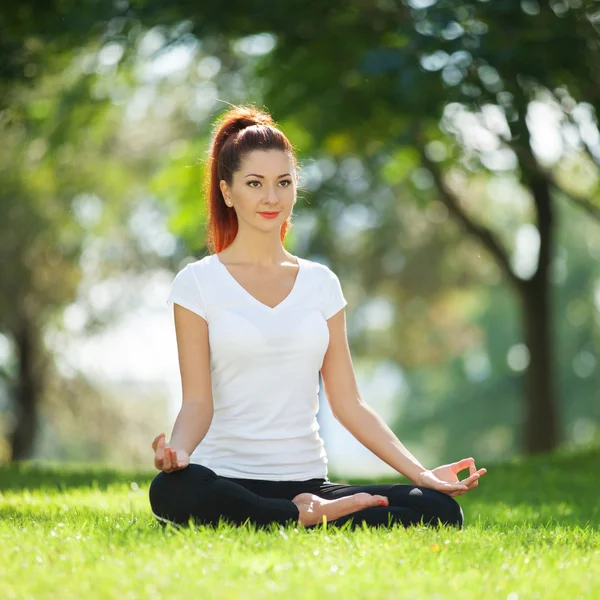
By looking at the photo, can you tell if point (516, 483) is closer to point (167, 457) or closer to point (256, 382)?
point (256, 382)

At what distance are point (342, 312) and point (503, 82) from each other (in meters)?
4.35

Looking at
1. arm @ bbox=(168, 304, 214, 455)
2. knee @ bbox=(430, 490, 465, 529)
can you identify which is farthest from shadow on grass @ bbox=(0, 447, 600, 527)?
arm @ bbox=(168, 304, 214, 455)

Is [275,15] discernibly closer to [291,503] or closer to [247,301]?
[247,301]

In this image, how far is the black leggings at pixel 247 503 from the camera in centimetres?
428

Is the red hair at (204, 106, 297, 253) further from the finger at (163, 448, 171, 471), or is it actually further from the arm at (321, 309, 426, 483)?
the finger at (163, 448, 171, 471)

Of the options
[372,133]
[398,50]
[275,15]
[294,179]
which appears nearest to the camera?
[294,179]

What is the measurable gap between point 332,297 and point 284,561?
170cm

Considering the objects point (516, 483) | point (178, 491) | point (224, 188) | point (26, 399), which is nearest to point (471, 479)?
point (178, 491)

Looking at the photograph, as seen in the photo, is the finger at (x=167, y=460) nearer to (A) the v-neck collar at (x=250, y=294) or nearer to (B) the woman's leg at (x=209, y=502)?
(B) the woman's leg at (x=209, y=502)

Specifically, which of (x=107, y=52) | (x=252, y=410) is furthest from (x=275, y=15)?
(x=252, y=410)

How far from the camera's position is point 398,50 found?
782cm

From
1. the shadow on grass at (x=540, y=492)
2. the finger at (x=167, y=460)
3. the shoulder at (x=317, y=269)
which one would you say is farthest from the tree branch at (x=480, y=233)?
the finger at (x=167, y=460)

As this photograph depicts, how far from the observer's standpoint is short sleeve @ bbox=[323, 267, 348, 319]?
16.1ft

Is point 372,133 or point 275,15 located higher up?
point 275,15
